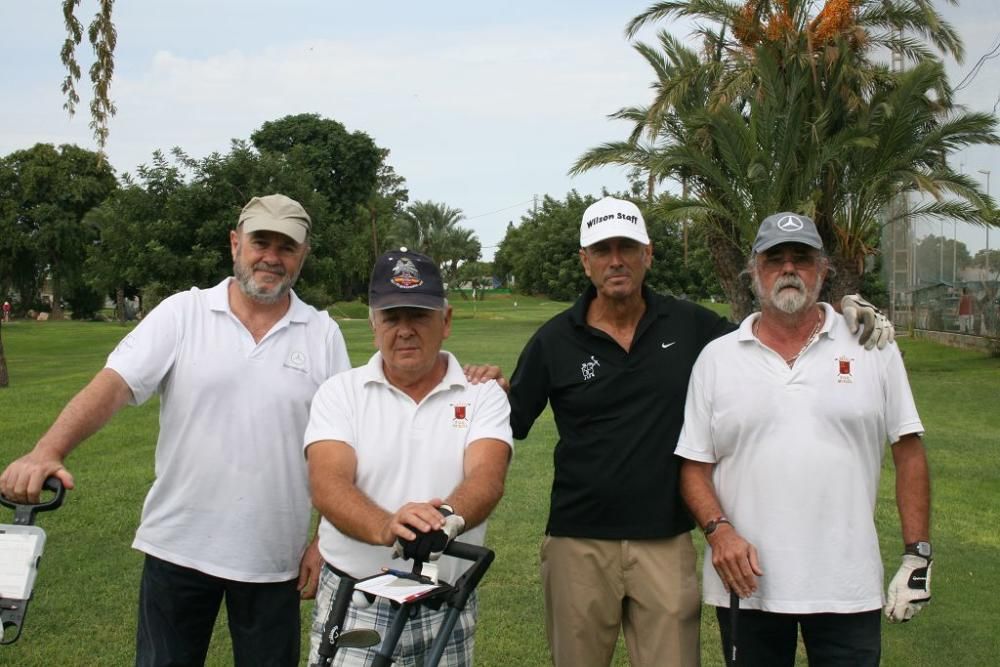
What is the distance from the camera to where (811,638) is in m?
3.44

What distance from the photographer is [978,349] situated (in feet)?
89.2

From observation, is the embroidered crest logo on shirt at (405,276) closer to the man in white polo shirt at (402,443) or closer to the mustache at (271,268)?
the man in white polo shirt at (402,443)

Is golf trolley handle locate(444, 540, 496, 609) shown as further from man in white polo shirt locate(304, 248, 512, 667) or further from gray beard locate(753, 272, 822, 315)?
gray beard locate(753, 272, 822, 315)

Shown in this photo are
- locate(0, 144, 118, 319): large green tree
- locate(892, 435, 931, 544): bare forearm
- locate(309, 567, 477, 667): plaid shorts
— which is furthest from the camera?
locate(0, 144, 118, 319): large green tree

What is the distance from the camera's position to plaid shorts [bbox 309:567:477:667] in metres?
3.01

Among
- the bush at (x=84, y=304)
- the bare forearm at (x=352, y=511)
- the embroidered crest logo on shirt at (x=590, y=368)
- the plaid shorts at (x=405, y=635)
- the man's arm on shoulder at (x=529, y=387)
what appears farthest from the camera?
the bush at (x=84, y=304)

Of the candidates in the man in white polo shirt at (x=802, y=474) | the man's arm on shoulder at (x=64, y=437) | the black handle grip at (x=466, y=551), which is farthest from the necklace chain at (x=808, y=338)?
the man's arm on shoulder at (x=64, y=437)

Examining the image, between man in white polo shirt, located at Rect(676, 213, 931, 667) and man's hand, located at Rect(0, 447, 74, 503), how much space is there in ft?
6.91

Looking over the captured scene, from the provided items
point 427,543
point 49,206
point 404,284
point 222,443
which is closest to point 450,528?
point 427,543

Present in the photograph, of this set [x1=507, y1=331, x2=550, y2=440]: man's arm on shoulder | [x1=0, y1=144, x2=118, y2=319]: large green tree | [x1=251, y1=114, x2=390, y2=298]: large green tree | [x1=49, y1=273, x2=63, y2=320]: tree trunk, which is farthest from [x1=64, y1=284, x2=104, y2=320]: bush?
[x1=507, y1=331, x2=550, y2=440]: man's arm on shoulder

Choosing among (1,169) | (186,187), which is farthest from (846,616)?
(1,169)

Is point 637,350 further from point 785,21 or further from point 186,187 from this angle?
point 785,21

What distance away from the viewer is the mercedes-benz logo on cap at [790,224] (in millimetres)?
3539

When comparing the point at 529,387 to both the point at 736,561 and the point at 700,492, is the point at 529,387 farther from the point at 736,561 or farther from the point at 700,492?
the point at 736,561
